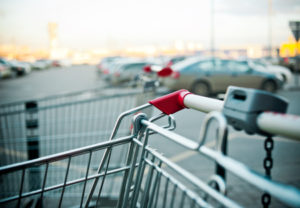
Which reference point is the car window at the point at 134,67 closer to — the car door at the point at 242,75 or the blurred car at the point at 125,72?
the blurred car at the point at 125,72

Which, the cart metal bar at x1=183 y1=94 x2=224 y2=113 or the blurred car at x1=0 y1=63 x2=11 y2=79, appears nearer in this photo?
the cart metal bar at x1=183 y1=94 x2=224 y2=113

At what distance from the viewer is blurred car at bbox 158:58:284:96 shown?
427 inches

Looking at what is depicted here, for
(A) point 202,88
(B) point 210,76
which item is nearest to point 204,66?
(B) point 210,76

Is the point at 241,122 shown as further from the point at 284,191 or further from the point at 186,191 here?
the point at 186,191

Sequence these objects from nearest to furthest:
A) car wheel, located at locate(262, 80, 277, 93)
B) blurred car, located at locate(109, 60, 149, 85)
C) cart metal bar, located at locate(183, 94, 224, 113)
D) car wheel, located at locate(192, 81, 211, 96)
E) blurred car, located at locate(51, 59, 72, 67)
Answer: cart metal bar, located at locate(183, 94, 224, 113), car wheel, located at locate(192, 81, 211, 96), car wheel, located at locate(262, 80, 277, 93), blurred car, located at locate(109, 60, 149, 85), blurred car, located at locate(51, 59, 72, 67)

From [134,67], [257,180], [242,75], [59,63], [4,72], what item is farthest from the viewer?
[59,63]

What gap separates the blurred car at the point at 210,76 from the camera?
10852 mm

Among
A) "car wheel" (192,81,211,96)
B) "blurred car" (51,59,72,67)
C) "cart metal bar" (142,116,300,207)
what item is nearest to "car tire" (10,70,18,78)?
"car wheel" (192,81,211,96)

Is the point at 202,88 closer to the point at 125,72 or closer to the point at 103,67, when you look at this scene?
the point at 125,72

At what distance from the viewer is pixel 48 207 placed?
327cm

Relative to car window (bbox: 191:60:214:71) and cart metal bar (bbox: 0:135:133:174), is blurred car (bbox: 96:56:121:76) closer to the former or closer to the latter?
car window (bbox: 191:60:214:71)

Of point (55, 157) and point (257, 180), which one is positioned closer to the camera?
point (257, 180)

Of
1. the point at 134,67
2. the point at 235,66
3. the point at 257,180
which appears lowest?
the point at 134,67

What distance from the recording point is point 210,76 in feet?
35.9
